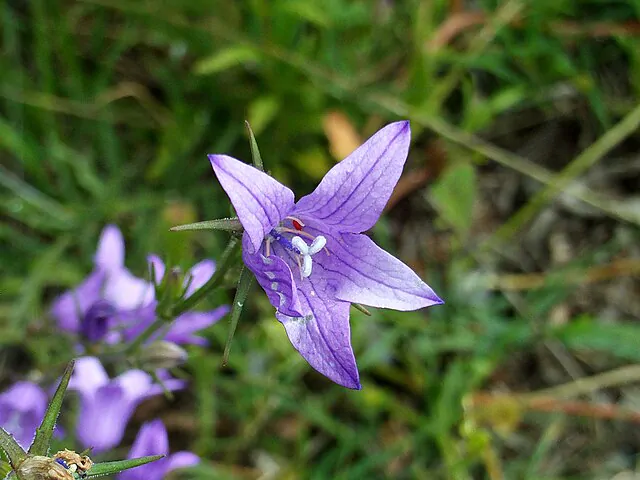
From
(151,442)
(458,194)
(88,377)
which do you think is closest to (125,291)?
(88,377)

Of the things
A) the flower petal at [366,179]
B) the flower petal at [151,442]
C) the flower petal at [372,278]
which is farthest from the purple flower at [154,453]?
the flower petal at [366,179]

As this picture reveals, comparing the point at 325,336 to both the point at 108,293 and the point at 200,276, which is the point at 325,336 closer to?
the point at 200,276

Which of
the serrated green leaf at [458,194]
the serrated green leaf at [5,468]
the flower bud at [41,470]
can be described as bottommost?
the serrated green leaf at [458,194]

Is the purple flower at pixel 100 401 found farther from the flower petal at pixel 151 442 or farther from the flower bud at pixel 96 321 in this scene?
the flower petal at pixel 151 442

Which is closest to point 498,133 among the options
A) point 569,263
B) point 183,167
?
point 569,263

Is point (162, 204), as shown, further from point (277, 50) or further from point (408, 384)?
point (408, 384)

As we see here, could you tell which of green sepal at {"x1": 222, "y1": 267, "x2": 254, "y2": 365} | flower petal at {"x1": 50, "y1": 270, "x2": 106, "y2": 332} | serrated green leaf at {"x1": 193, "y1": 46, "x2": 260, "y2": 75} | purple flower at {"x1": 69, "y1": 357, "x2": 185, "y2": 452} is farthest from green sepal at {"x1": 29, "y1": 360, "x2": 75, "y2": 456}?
serrated green leaf at {"x1": 193, "y1": 46, "x2": 260, "y2": 75}
